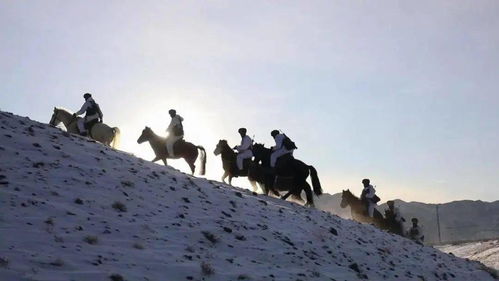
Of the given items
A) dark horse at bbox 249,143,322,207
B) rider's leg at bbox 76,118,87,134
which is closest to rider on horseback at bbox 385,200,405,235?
dark horse at bbox 249,143,322,207

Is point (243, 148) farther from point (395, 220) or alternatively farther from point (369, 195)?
point (395, 220)

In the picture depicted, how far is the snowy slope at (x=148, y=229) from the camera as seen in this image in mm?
7961

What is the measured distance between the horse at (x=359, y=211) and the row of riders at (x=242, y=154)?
0.39 metres

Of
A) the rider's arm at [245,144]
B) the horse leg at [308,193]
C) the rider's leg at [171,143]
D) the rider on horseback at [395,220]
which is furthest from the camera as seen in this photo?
the rider on horseback at [395,220]

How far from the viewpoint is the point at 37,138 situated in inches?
563

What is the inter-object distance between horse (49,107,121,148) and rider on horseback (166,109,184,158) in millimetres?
2764

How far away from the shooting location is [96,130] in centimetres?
2230

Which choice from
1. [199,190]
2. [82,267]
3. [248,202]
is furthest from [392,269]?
[82,267]

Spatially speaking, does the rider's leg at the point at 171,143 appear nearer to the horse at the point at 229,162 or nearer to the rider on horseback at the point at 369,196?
the horse at the point at 229,162

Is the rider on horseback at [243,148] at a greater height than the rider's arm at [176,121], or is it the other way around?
the rider's arm at [176,121]

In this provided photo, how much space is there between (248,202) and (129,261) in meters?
7.21

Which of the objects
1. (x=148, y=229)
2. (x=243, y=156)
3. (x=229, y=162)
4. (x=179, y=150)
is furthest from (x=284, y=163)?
(x=148, y=229)

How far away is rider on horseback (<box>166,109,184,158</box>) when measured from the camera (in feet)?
69.4

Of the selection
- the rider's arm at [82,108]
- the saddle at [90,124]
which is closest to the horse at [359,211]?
the saddle at [90,124]
